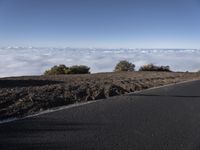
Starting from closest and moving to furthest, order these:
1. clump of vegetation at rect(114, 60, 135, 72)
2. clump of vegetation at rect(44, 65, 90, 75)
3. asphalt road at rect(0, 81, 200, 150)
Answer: asphalt road at rect(0, 81, 200, 150), clump of vegetation at rect(44, 65, 90, 75), clump of vegetation at rect(114, 60, 135, 72)

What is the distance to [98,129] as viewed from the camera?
7887 millimetres

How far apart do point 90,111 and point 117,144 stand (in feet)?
10.8

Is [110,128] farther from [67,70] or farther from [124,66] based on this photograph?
[124,66]

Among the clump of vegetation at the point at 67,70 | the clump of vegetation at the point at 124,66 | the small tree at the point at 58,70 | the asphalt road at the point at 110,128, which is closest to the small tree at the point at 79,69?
the clump of vegetation at the point at 67,70

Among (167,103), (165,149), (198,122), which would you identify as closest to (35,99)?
(167,103)

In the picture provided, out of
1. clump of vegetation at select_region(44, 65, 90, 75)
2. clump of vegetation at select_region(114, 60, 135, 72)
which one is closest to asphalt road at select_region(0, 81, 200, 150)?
clump of vegetation at select_region(44, 65, 90, 75)

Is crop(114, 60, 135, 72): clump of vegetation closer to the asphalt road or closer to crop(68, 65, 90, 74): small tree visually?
crop(68, 65, 90, 74): small tree

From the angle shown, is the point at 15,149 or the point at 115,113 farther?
the point at 115,113

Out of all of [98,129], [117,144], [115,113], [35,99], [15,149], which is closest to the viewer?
[15,149]

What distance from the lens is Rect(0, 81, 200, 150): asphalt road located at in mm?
6707

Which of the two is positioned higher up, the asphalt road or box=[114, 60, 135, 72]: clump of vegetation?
box=[114, 60, 135, 72]: clump of vegetation

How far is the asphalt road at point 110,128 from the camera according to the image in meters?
6.71

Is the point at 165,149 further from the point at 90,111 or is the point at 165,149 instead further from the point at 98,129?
the point at 90,111

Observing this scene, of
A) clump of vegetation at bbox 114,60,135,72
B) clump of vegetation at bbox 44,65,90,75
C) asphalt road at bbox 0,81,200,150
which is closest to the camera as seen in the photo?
asphalt road at bbox 0,81,200,150
